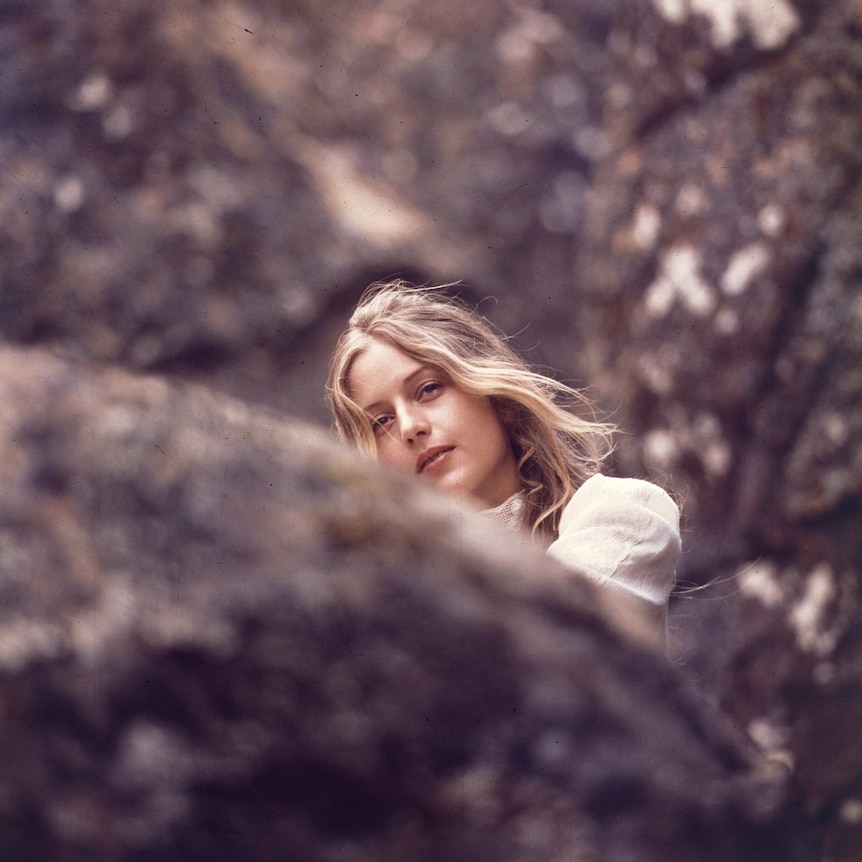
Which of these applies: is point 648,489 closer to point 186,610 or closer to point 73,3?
point 186,610

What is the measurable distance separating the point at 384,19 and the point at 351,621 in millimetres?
628

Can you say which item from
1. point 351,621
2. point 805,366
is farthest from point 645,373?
point 351,621

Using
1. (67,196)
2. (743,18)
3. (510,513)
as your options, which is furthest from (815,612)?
(67,196)

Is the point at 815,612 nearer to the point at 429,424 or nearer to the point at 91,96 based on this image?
the point at 429,424

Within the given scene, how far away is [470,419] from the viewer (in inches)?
34.6

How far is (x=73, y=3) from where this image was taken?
0.96 metres

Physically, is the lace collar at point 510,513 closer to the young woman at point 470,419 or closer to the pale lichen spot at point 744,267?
the young woman at point 470,419

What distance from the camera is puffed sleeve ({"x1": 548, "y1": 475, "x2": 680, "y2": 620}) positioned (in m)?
0.77

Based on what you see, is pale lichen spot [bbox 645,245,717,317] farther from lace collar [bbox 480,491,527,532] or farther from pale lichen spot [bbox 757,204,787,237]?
lace collar [bbox 480,491,527,532]

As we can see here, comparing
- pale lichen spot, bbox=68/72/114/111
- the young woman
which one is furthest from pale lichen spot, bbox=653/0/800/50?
pale lichen spot, bbox=68/72/114/111

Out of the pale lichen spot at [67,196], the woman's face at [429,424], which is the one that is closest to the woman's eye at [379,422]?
the woman's face at [429,424]

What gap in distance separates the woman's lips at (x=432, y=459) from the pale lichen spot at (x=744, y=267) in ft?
1.07

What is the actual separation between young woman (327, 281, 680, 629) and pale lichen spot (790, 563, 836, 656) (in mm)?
167

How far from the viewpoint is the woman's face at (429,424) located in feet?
2.81
